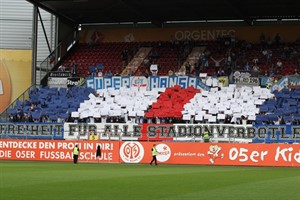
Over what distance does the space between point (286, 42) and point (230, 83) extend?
806cm

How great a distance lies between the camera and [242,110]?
48.9m

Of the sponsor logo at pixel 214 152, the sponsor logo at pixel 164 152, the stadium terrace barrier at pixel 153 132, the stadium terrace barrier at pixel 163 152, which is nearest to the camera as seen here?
the stadium terrace barrier at pixel 163 152

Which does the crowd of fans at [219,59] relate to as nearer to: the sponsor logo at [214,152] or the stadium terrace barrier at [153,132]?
the stadium terrace barrier at [153,132]

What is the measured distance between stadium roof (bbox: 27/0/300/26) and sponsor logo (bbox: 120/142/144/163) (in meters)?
14.5

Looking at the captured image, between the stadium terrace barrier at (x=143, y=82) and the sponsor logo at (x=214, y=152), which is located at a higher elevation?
the stadium terrace barrier at (x=143, y=82)

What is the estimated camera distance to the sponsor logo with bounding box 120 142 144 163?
44312mm

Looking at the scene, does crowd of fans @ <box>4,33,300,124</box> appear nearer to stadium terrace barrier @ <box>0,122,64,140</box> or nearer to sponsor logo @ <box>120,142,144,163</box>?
stadium terrace barrier @ <box>0,122,64,140</box>

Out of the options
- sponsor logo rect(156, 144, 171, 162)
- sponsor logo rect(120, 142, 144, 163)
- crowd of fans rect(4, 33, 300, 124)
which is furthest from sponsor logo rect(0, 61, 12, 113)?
sponsor logo rect(156, 144, 171, 162)

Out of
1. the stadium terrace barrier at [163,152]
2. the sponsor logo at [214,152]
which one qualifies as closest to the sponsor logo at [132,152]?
the stadium terrace barrier at [163,152]

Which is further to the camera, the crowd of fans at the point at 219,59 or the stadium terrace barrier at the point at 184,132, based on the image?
the crowd of fans at the point at 219,59

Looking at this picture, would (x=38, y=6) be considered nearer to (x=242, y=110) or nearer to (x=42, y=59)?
(x=42, y=59)

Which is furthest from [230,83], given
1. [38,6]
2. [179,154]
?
[38,6]

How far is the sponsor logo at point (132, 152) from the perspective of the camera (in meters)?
44.3

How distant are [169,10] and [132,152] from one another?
17462 mm
